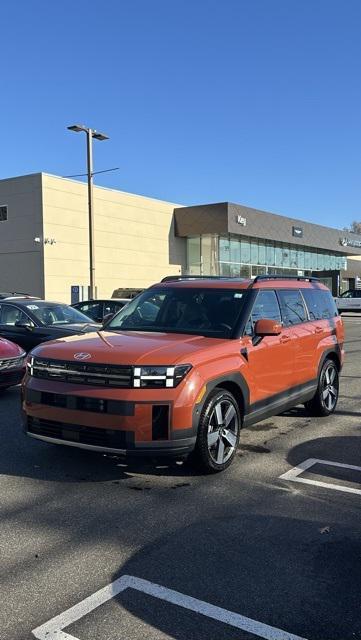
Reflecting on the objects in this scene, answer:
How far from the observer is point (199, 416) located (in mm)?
4852

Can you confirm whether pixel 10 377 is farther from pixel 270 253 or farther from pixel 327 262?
pixel 327 262

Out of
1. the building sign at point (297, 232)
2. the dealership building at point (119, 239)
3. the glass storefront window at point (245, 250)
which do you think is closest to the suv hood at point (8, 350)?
the dealership building at point (119, 239)

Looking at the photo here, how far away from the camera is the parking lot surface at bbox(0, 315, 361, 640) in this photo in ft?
9.61

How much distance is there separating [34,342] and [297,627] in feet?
27.3

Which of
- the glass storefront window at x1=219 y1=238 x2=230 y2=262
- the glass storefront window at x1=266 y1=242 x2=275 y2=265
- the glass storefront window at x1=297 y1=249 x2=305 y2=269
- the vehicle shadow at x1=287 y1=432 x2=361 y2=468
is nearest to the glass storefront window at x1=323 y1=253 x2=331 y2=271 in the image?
the glass storefront window at x1=297 y1=249 x2=305 y2=269

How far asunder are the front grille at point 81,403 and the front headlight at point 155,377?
7.9 inches

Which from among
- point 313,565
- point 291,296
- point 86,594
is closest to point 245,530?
point 313,565

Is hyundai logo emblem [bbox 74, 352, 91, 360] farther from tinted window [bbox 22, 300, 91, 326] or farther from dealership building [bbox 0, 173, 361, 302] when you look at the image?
dealership building [bbox 0, 173, 361, 302]

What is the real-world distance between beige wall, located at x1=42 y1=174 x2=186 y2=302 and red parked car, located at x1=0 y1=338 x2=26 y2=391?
900 inches

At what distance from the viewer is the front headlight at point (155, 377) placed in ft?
15.3

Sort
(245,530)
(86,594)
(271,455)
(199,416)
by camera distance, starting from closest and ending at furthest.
Result: (86,594) < (245,530) < (199,416) < (271,455)

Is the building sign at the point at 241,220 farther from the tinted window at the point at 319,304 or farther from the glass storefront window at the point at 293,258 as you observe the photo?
the tinted window at the point at 319,304

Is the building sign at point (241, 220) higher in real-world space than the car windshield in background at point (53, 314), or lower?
higher

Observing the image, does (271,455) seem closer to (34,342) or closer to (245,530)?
(245,530)
